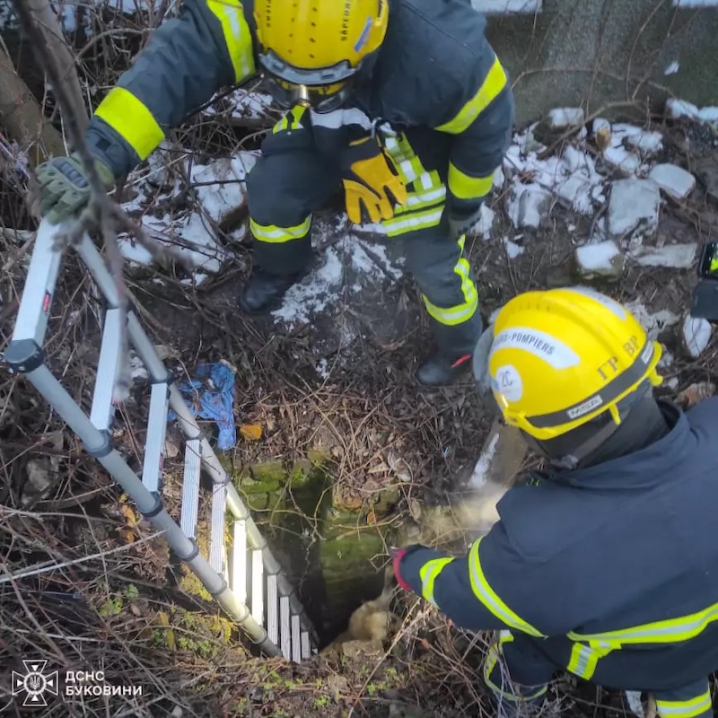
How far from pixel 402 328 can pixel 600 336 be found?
1627 millimetres

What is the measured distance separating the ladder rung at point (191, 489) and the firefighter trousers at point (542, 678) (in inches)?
47.9

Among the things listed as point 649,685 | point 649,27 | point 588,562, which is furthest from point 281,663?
point 649,27

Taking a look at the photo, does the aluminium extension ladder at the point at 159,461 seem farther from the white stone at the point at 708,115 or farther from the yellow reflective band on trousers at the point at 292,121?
the white stone at the point at 708,115

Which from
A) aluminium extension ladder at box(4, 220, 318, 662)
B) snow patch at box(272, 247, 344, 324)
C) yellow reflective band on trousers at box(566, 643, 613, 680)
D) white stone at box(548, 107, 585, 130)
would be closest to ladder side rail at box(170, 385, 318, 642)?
aluminium extension ladder at box(4, 220, 318, 662)

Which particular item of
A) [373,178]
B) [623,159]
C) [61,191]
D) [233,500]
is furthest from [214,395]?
[623,159]

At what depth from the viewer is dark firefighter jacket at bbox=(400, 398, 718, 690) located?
1530 mm

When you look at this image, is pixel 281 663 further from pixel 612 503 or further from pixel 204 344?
pixel 612 503

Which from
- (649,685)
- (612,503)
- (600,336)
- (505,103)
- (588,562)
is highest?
(505,103)

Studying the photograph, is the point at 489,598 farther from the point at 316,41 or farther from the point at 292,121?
the point at 292,121

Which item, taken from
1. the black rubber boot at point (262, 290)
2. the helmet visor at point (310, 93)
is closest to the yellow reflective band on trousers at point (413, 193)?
the helmet visor at point (310, 93)

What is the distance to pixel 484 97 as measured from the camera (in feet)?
6.49

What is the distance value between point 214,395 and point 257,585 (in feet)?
2.98

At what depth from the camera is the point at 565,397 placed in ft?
5.13

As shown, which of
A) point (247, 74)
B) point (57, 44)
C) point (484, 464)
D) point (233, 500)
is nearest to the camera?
point (247, 74)
